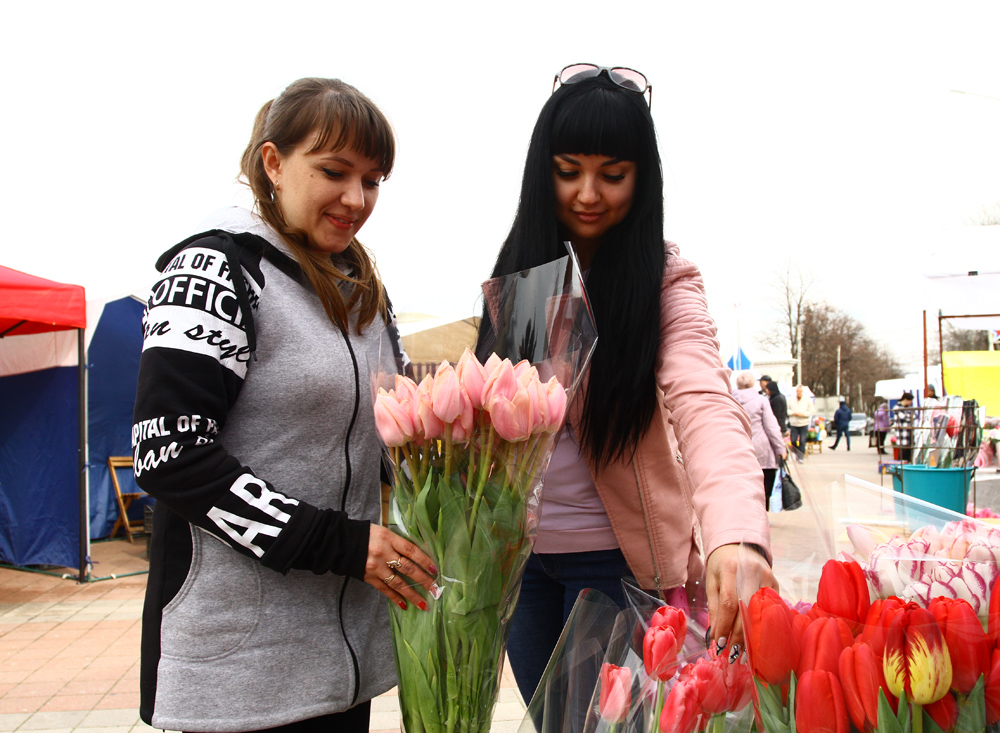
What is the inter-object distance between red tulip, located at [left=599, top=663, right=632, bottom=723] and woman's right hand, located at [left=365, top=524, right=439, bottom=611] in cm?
27

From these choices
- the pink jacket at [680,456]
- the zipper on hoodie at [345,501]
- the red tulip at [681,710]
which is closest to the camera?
the red tulip at [681,710]

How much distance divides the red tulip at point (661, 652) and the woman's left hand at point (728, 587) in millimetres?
66

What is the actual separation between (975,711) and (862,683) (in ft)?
0.38

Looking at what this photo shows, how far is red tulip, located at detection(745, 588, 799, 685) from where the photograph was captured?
0.83m

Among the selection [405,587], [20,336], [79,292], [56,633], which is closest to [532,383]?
[405,587]

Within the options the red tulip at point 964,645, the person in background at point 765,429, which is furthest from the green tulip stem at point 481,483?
the person in background at point 765,429

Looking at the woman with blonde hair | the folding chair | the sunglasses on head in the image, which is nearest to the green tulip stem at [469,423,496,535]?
the woman with blonde hair

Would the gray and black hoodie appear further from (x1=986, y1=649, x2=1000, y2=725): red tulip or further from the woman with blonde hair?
(x1=986, y1=649, x2=1000, y2=725): red tulip

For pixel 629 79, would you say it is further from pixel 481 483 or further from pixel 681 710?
pixel 681 710

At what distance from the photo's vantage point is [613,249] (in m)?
1.62

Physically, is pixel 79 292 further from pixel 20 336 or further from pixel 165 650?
pixel 165 650

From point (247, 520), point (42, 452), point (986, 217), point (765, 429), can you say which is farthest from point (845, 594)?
point (986, 217)

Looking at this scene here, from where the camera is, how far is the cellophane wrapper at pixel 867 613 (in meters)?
0.78

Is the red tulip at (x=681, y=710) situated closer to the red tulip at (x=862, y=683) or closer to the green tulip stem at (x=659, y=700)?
the green tulip stem at (x=659, y=700)
